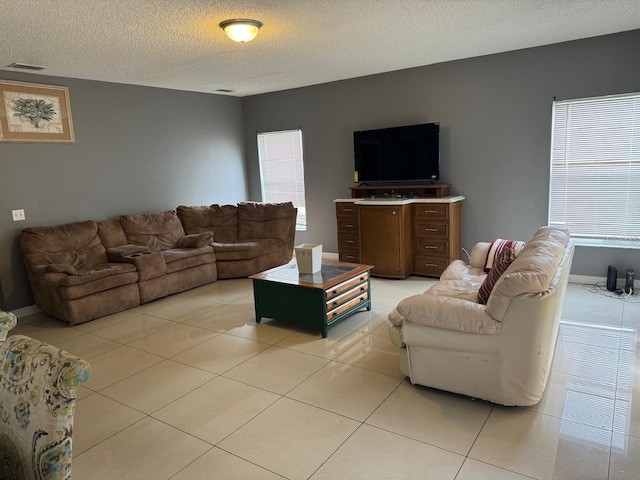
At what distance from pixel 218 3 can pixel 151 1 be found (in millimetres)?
440

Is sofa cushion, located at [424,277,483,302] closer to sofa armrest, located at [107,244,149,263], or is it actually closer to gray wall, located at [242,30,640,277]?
gray wall, located at [242,30,640,277]

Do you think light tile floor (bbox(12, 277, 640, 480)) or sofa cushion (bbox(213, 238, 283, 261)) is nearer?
light tile floor (bbox(12, 277, 640, 480))

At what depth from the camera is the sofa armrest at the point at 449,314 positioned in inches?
94.7

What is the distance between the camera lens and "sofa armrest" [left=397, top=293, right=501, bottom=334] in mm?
2404

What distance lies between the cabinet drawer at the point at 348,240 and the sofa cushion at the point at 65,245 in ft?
9.43

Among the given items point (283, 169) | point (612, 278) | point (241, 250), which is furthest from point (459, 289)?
point (283, 169)

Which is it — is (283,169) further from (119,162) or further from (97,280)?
(97,280)

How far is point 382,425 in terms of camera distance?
2.42 meters

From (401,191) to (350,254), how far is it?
1.06 metres

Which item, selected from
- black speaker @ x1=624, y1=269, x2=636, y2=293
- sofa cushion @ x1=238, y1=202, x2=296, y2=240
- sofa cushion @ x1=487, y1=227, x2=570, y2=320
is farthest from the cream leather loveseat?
sofa cushion @ x1=238, y1=202, x2=296, y2=240

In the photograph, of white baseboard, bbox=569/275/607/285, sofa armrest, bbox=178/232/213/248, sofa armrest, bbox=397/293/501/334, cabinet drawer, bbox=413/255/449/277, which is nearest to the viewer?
sofa armrest, bbox=397/293/501/334

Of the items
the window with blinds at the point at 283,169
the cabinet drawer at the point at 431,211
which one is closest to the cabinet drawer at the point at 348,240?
the cabinet drawer at the point at 431,211

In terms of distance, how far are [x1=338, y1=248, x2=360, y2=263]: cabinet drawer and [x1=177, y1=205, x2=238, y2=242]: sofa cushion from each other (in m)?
1.57

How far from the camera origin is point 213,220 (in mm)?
6152
